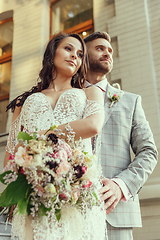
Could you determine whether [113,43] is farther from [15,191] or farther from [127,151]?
[15,191]

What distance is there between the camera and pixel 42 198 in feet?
4.29

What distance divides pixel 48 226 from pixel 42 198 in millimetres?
169

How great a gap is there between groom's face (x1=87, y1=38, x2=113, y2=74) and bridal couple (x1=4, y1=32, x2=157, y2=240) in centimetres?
33

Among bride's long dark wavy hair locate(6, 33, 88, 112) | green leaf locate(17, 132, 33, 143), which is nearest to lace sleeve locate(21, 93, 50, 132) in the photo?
bride's long dark wavy hair locate(6, 33, 88, 112)

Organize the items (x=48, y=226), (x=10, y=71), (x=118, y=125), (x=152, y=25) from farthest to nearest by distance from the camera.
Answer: (x=10, y=71) → (x=152, y=25) → (x=118, y=125) → (x=48, y=226)

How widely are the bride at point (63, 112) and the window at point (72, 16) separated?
157 inches

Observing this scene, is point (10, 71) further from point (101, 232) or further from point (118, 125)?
point (101, 232)

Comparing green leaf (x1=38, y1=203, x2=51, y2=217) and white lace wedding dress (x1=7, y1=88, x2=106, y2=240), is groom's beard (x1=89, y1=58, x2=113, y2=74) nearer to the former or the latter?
white lace wedding dress (x1=7, y1=88, x2=106, y2=240)

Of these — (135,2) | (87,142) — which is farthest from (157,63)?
(87,142)

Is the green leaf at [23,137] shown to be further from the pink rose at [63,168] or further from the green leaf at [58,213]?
the green leaf at [58,213]

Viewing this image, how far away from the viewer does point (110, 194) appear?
1.93 m

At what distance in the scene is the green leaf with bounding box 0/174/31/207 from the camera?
4.20ft

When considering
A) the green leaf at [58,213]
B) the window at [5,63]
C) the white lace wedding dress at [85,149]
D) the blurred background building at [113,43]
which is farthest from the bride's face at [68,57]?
the window at [5,63]

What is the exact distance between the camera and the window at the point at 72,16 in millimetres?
6066
